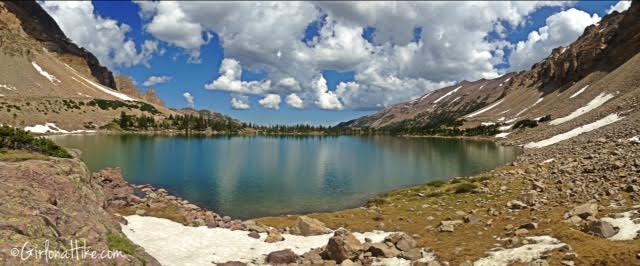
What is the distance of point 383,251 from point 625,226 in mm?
12740

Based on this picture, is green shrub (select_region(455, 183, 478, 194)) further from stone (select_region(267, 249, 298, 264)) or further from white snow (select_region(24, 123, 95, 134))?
white snow (select_region(24, 123, 95, 134))

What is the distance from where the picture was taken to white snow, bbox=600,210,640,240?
2092 cm

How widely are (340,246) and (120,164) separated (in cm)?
7011

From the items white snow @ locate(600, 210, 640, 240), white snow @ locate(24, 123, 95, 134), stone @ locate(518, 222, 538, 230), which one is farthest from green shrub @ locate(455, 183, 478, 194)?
A: white snow @ locate(24, 123, 95, 134)

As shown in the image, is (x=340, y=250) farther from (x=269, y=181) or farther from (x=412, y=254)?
(x=269, y=181)

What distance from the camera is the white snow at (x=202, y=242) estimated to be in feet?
85.1

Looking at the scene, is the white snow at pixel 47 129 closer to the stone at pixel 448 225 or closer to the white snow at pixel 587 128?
the white snow at pixel 587 128

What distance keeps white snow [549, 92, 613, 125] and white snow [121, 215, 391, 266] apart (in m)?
155

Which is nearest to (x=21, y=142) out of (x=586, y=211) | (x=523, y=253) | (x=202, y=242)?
(x=202, y=242)

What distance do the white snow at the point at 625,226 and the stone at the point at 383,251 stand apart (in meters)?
11.0

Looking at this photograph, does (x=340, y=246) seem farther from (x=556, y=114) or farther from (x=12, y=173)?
(x=556, y=114)

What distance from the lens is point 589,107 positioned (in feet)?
517

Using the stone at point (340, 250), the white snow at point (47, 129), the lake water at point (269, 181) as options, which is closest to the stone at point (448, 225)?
the stone at point (340, 250)

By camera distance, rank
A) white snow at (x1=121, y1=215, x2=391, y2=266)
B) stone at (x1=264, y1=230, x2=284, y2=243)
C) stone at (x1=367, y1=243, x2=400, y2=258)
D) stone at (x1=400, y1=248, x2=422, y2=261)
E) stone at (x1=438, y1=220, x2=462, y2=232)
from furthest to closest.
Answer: stone at (x1=264, y1=230, x2=284, y2=243), stone at (x1=438, y1=220, x2=462, y2=232), white snow at (x1=121, y1=215, x2=391, y2=266), stone at (x1=367, y1=243, x2=400, y2=258), stone at (x1=400, y1=248, x2=422, y2=261)
